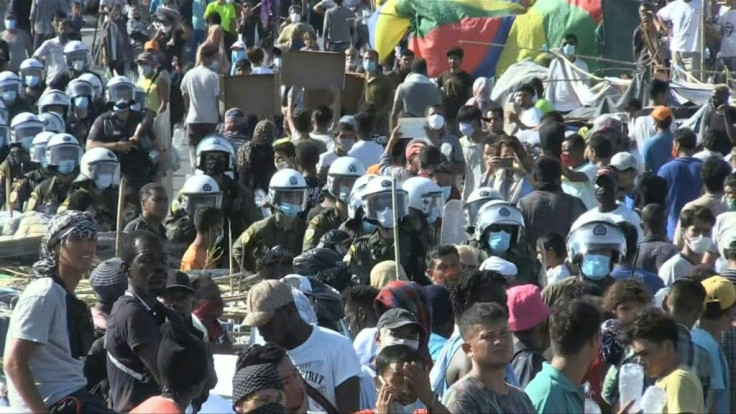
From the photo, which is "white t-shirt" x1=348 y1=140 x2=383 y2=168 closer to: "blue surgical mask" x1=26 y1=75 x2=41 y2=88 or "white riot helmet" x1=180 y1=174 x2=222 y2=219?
"white riot helmet" x1=180 y1=174 x2=222 y2=219

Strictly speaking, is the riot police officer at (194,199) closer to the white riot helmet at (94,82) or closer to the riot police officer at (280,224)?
the riot police officer at (280,224)

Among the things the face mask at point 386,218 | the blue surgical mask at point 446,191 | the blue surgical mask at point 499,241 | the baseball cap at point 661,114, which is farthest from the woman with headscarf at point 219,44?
the blue surgical mask at point 499,241

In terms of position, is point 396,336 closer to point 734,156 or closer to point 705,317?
point 705,317

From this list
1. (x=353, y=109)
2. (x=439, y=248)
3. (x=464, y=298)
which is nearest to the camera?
(x=464, y=298)

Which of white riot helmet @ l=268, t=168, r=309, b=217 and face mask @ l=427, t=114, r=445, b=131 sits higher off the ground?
face mask @ l=427, t=114, r=445, b=131

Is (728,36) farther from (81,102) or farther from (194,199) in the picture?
(194,199)

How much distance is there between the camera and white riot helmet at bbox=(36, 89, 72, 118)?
24.2 metres

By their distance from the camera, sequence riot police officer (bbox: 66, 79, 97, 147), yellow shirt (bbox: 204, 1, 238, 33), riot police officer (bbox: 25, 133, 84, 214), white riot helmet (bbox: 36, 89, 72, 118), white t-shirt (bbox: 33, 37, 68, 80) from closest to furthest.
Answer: riot police officer (bbox: 25, 133, 84, 214) → white riot helmet (bbox: 36, 89, 72, 118) → riot police officer (bbox: 66, 79, 97, 147) → white t-shirt (bbox: 33, 37, 68, 80) → yellow shirt (bbox: 204, 1, 238, 33)

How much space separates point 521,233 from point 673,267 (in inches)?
46.2

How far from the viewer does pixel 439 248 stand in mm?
12266

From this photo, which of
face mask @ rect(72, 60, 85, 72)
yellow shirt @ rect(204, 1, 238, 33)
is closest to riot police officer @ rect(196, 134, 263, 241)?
face mask @ rect(72, 60, 85, 72)

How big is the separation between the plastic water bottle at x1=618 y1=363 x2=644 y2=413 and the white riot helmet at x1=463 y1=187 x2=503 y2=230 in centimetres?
539

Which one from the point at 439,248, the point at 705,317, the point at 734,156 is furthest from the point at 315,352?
the point at 734,156

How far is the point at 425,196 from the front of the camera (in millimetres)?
15250
